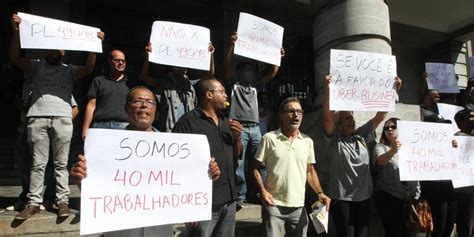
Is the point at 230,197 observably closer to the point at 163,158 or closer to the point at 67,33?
the point at 163,158

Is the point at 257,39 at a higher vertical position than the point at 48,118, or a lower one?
higher

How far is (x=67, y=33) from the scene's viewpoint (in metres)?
3.90

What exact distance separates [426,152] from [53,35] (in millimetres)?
3845

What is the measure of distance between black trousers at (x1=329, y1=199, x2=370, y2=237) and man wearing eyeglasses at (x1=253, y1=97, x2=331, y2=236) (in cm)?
23

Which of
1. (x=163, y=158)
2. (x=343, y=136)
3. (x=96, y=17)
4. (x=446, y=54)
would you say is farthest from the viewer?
(x=446, y=54)

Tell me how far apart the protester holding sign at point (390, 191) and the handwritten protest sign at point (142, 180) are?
2.05m

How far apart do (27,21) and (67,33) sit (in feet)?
1.15

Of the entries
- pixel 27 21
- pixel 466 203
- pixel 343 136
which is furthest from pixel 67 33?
pixel 466 203

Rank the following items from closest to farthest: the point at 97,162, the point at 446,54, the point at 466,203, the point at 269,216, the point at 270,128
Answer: the point at 97,162
the point at 269,216
the point at 466,203
the point at 270,128
the point at 446,54

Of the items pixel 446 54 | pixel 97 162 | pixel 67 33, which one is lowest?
pixel 97 162

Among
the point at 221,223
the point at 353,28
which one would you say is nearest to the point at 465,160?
the point at 353,28

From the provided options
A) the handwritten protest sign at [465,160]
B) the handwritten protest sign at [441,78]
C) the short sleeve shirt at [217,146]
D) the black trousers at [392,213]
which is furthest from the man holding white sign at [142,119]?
the handwritten protest sign at [441,78]

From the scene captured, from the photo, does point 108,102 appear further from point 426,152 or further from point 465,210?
point 465,210

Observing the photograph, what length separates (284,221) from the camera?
11.6ft
